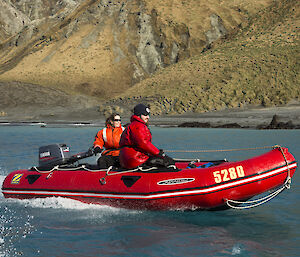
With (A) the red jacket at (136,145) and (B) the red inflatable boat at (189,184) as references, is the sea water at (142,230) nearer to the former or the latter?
(B) the red inflatable boat at (189,184)

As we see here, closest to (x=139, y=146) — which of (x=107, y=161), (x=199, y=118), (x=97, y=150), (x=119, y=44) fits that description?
(x=107, y=161)

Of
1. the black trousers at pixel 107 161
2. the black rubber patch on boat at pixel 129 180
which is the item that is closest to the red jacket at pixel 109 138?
the black trousers at pixel 107 161

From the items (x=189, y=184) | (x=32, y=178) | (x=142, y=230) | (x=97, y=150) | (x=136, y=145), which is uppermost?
(x=136, y=145)

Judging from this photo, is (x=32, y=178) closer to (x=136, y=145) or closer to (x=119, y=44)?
(x=136, y=145)

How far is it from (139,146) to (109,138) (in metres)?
1.71

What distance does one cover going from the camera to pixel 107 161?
11398 millimetres

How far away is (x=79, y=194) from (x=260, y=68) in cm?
5714

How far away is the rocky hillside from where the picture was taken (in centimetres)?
6306

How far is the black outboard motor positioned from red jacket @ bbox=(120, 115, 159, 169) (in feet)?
7.44

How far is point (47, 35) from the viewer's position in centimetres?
10469

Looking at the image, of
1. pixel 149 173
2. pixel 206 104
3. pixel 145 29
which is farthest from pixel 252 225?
pixel 145 29

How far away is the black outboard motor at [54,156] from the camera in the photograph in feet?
40.8

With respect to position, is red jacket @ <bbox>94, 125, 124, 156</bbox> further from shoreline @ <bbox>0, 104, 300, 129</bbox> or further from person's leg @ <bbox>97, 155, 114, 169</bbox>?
shoreline @ <bbox>0, 104, 300, 129</bbox>

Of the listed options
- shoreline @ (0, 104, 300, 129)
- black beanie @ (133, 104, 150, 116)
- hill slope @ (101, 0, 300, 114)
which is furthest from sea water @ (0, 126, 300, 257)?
hill slope @ (101, 0, 300, 114)
